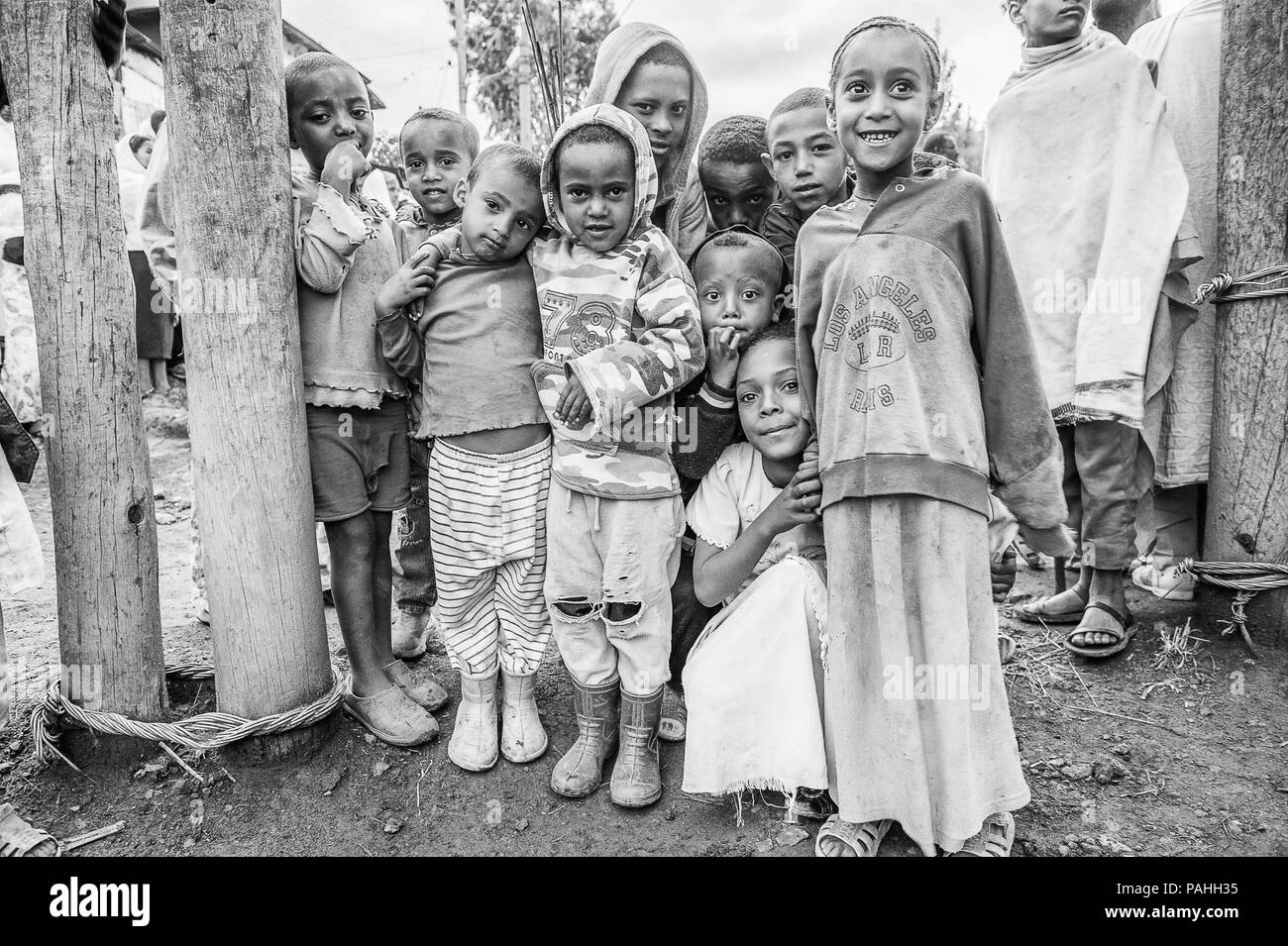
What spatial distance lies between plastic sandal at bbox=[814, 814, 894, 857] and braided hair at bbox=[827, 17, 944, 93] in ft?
6.00

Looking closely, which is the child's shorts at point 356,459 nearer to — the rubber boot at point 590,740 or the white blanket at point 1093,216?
the rubber boot at point 590,740

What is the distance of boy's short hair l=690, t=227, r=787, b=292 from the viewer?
2352 mm

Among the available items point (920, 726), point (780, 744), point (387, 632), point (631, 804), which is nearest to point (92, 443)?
point (387, 632)

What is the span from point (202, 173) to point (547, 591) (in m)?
1.53

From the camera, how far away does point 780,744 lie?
216 cm

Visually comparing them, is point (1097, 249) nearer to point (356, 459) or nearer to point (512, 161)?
point (512, 161)

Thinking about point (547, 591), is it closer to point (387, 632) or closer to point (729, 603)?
point (729, 603)

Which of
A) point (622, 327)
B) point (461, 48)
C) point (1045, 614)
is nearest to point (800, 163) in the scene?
point (622, 327)

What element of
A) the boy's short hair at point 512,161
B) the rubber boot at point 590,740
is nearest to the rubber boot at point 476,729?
the rubber boot at point 590,740

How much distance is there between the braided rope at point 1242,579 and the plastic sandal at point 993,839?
60.8 inches

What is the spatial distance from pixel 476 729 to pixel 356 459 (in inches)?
37.6

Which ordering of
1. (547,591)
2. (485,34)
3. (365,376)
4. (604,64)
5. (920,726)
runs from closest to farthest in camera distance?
1. (920,726)
2. (547,591)
3. (365,376)
4. (604,64)
5. (485,34)

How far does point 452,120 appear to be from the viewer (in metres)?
2.71

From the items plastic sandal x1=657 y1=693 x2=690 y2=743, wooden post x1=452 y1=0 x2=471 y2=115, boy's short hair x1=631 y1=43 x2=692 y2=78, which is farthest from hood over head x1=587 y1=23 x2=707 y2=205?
wooden post x1=452 y1=0 x2=471 y2=115
